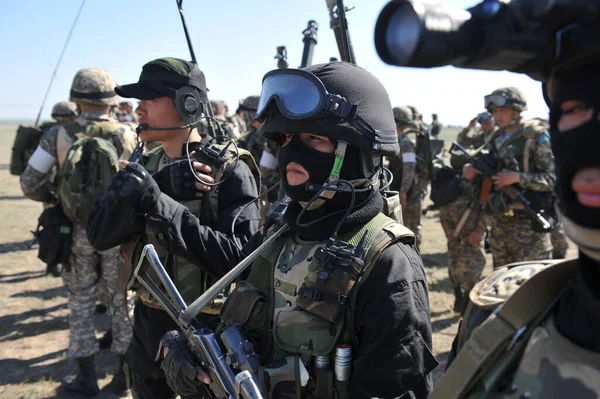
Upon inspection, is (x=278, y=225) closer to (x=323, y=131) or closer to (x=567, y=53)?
(x=323, y=131)

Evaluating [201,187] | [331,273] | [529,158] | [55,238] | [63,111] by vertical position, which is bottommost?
[529,158]

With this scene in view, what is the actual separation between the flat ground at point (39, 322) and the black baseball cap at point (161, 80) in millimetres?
3023

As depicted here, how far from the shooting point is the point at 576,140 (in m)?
1.11

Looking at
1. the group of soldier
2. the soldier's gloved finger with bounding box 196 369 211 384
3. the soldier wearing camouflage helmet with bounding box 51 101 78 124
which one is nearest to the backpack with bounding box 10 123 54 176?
the soldier wearing camouflage helmet with bounding box 51 101 78 124

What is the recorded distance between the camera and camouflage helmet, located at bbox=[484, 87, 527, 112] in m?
5.61

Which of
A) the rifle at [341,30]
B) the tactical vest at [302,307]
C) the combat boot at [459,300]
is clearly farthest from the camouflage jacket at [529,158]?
the tactical vest at [302,307]

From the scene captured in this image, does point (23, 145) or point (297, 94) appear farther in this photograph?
point (23, 145)

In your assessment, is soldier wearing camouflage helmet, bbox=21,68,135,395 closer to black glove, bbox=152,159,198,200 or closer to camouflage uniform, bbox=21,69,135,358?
camouflage uniform, bbox=21,69,135,358

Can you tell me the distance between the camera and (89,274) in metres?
4.94

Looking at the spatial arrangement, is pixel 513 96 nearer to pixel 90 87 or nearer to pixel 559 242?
pixel 559 242

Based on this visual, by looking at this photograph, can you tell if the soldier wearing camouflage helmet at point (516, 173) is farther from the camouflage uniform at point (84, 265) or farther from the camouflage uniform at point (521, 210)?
the camouflage uniform at point (84, 265)

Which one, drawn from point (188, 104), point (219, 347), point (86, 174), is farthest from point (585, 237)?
point (86, 174)

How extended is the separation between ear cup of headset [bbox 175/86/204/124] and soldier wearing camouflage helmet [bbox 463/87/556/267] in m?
3.37

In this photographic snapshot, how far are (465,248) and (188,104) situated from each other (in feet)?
14.5
